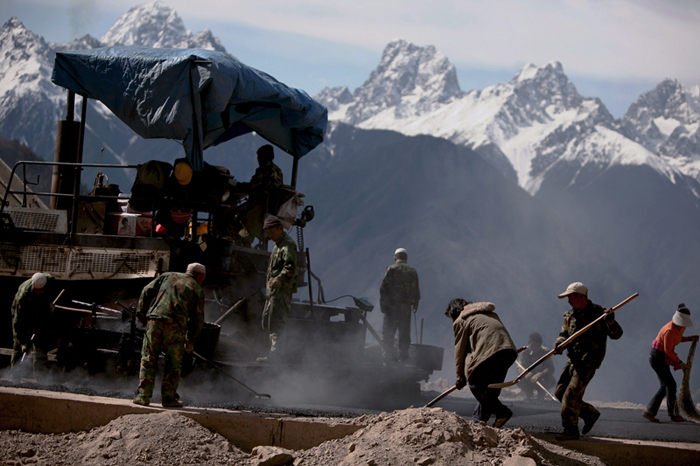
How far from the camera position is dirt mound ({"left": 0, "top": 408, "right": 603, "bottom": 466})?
4816 mm

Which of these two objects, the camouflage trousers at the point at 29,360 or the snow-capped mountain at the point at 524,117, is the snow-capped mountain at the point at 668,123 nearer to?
→ the snow-capped mountain at the point at 524,117

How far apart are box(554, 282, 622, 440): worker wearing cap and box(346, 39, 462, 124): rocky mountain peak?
4190 inches

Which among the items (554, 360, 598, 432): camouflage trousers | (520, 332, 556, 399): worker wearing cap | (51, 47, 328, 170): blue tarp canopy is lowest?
(520, 332, 556, 399): worker wearing cap

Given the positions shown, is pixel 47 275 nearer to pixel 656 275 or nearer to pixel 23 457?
pixel 23 457

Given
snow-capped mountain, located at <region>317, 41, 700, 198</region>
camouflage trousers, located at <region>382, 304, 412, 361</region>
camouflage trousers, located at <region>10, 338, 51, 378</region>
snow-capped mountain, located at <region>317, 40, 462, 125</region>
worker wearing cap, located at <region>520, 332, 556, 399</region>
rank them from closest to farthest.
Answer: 1. camouflage trousers, located at <region>10, 338, 51, 378</region>
2. camouflage trousers, located at <region>382, 304, 412, 361</region>
3. worker wearing cap, located at <region>520, 332, 556, 399</region>
4. snow-capped mountain, located at <region>317, 41, 700, 198</region>
5. snow-capped mountain, located at <region>317, 40, 462, 125</region>

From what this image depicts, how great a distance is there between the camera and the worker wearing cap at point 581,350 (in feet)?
19.2

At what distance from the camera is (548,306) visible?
45.6 metres

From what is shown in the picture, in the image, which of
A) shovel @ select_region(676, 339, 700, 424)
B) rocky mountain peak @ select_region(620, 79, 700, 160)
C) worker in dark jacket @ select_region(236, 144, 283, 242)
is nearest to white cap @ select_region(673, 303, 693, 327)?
shovel @ select_region(676, 339, 700, 424)

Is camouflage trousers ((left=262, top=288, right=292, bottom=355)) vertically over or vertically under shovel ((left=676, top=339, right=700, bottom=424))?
over

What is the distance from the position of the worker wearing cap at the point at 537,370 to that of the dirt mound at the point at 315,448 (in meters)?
7.95

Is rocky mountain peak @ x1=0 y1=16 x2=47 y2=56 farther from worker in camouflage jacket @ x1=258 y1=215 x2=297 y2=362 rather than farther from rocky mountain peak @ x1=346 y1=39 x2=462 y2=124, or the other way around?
worker in camouflage jacket @ x1=258 y1=215 x2=297 y2=362

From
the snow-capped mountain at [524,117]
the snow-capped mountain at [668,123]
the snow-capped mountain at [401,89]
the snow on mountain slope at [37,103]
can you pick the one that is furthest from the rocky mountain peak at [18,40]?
the snow-capped mountain at [668,123]

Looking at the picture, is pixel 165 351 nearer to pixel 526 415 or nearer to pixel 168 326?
pixel 168 326

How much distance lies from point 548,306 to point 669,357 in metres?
39.1
